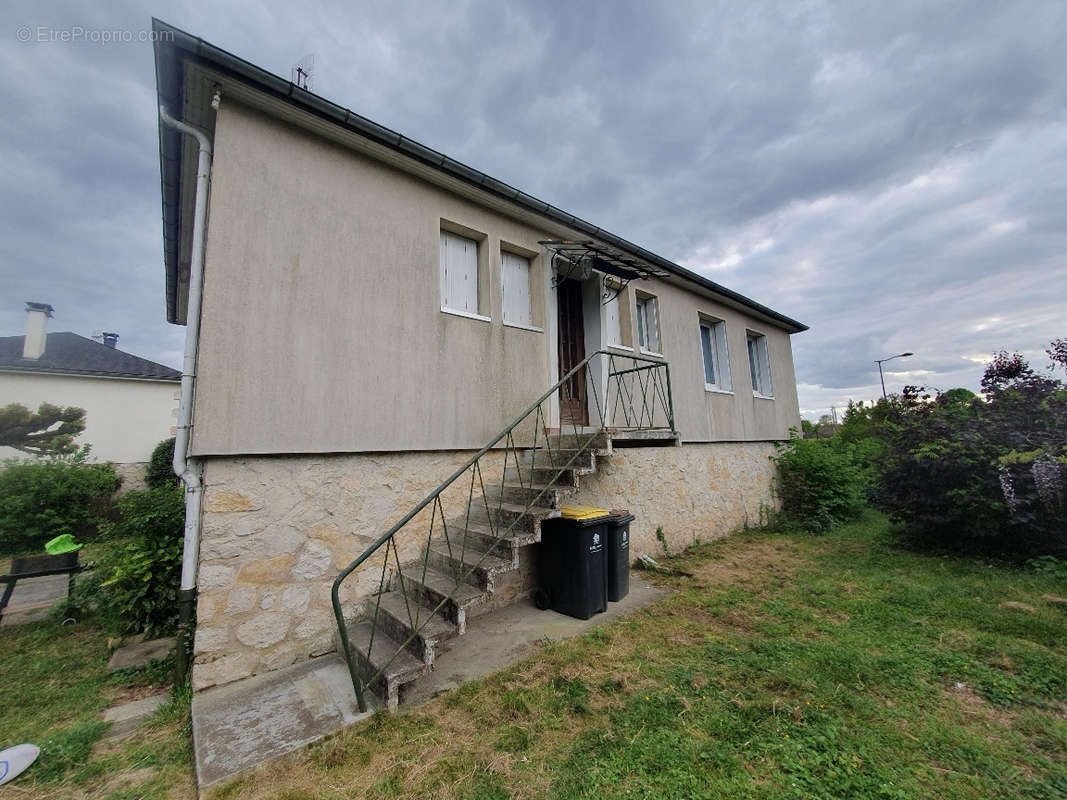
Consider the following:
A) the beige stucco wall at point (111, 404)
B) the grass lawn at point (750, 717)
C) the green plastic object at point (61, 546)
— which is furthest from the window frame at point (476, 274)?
the beige stucco wall at point (111, 404)

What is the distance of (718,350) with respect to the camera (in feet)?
29.0

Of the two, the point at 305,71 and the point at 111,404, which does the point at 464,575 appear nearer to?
the point at 305,71

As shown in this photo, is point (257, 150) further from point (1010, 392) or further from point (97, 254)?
point (1010, 392)

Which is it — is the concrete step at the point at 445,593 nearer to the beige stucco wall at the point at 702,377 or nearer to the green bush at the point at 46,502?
the beige stucco wall at the point at 702,377

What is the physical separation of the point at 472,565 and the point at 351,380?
6.84 ft

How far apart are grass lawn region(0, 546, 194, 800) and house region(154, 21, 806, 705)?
0.52 meters

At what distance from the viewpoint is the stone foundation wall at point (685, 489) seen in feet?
19.4

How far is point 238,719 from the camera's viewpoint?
265cm

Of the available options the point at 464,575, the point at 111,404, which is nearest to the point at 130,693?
the point at 464,575

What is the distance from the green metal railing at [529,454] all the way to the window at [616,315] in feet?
1.17

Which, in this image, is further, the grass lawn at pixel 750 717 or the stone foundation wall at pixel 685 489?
the stone foundation wall at pixel 685 489

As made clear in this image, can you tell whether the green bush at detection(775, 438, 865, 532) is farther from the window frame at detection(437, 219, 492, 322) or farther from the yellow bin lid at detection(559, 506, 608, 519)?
the window frame at detection(437, 219, 492, 322)

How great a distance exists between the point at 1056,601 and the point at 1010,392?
12.6 ft

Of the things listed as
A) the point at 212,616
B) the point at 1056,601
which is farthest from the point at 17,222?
the point at 1056,601
